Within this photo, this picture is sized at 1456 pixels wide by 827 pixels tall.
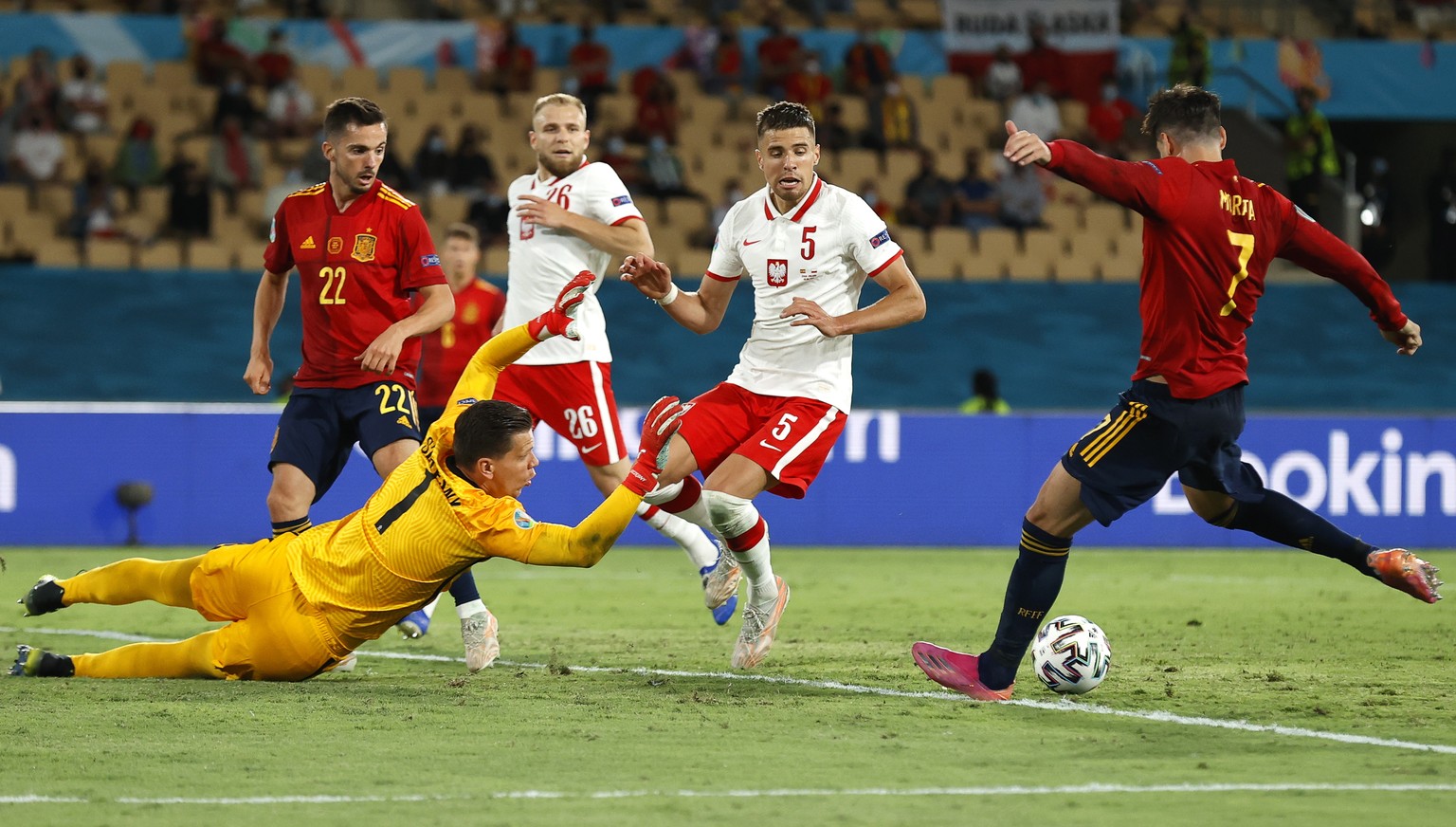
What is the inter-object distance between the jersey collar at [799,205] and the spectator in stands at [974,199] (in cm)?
1219

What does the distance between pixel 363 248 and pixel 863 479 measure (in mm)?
8046

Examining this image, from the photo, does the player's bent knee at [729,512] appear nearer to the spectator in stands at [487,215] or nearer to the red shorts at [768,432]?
the red shorts at [768,432]

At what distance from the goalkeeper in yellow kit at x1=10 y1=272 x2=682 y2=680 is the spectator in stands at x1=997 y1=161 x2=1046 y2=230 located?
1344cm

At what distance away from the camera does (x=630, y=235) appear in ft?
28.9

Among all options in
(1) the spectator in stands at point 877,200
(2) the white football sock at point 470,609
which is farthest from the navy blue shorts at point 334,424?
(1) the spectator in stands at point 877,200

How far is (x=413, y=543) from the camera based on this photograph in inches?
260

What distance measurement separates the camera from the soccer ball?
6.74 metres

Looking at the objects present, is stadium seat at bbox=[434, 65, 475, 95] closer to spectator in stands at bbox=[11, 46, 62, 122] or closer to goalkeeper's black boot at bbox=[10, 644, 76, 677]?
spectator in stands at bbox=[11, 46, 62, 122]

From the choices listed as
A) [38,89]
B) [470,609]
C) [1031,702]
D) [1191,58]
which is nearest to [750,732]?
[1031,702]

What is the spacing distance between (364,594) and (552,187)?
2.97m

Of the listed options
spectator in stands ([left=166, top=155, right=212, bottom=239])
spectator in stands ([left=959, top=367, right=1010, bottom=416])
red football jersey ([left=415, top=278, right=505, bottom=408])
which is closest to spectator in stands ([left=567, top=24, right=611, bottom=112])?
spectator in stands ([left=166, top=155, right=212, bottom=239])

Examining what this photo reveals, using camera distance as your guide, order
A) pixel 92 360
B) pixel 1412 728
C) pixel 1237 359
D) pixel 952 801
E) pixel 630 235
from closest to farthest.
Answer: pixel 952 801 → pixel 1412 728 → pixel 1237 359 → pixel 630 235 → pixel 92 360

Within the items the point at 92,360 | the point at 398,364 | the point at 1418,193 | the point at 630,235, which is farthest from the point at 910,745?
the point at 1418,193

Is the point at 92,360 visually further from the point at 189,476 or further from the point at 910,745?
the point at 910,745
